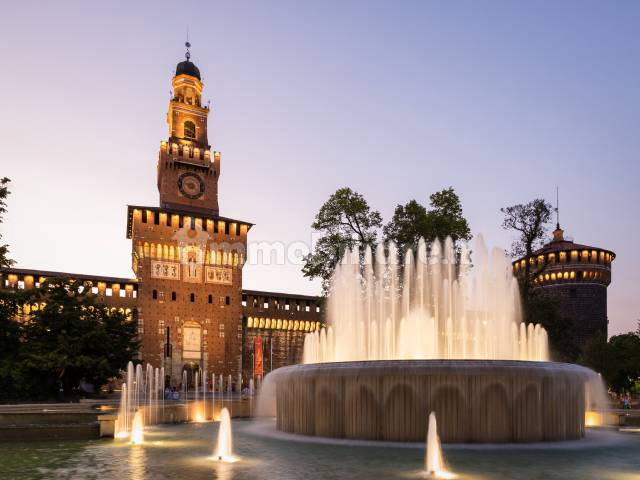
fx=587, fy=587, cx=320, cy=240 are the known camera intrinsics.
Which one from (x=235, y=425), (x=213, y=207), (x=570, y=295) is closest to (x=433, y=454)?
(x=235, y=425)

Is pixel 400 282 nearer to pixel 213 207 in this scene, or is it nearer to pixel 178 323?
pixel 178 323

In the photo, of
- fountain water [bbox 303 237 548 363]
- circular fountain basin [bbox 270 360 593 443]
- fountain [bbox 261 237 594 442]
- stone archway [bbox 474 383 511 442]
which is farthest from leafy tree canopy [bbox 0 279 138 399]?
stone archway [bbox 474 383 511 442]

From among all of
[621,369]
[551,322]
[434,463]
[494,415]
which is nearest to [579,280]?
[621,369]

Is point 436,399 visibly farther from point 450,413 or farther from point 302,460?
point 302,460

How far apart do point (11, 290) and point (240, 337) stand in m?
29.0

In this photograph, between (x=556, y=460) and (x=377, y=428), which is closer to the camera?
(x=556, y=460)

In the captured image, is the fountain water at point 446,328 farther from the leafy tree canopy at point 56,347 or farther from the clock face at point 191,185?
the clock face at point 191,185

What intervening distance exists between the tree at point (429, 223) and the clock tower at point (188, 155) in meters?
30.2

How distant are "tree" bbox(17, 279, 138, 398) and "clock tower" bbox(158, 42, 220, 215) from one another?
28.0 metres

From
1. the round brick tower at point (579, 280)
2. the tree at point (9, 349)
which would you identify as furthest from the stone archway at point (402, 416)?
the round brick tower at point (579, 280)

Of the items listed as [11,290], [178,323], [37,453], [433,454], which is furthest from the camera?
[178,323]

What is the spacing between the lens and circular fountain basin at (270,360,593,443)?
11109mm

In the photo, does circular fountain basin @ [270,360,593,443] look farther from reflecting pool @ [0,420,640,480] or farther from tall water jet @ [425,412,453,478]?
tall water jet @ [425,412,453,478]

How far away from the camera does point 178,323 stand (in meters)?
51.2
